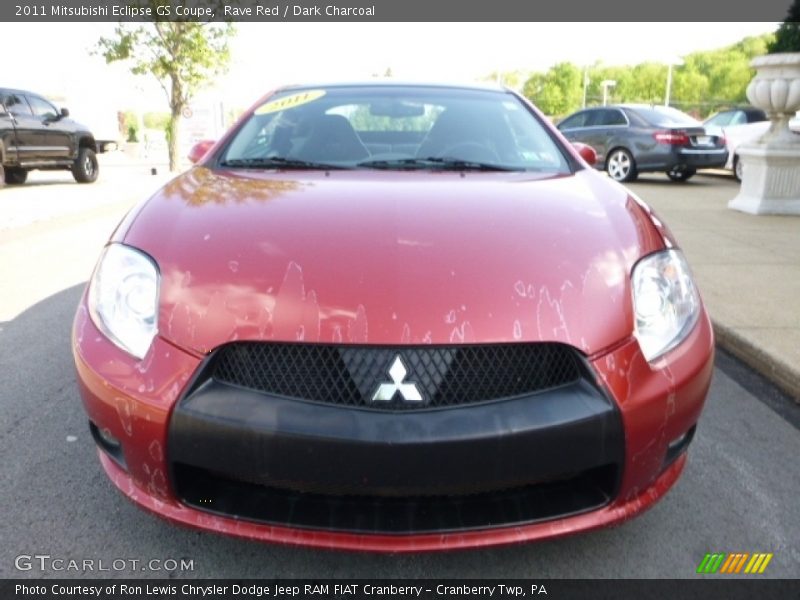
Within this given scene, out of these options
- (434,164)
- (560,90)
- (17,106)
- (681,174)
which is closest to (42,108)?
(17,106)

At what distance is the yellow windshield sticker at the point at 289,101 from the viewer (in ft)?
10.2

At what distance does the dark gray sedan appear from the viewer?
1166cm

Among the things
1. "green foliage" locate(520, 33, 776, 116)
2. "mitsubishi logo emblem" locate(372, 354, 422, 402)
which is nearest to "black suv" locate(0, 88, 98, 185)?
"mitsubishi logo emblem" locate(372, 354, 422, 402)

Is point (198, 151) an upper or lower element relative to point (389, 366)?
upper

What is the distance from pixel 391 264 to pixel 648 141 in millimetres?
11380

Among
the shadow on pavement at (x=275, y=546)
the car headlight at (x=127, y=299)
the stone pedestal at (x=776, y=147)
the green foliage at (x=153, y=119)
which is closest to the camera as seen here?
the car headlight at (x=127, y=299)

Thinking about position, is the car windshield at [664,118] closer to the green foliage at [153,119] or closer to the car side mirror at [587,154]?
the car side mirror at [587,154]

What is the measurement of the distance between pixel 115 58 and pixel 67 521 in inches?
683

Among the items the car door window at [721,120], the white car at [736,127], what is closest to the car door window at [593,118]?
the white car at [736,127]

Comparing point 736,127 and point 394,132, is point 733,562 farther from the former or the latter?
point 736,127

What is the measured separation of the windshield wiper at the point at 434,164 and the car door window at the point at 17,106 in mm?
11929

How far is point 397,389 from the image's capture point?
1.55 meters

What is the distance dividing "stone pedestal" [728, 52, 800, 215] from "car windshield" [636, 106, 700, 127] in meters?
3.67

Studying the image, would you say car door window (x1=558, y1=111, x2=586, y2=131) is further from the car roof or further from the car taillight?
the car roof
